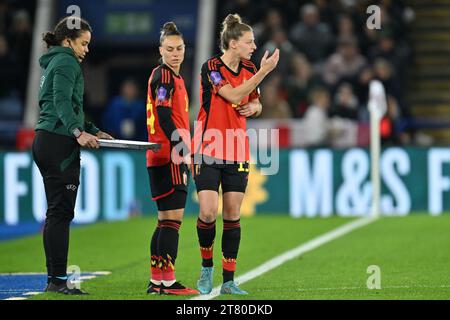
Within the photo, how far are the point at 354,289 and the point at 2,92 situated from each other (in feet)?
47.1

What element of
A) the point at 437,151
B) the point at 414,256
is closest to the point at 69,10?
the point at 437,151

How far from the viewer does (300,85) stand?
70.5 feet

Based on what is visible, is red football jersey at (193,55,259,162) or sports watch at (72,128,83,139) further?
red football jersey at (193,55,259,162)

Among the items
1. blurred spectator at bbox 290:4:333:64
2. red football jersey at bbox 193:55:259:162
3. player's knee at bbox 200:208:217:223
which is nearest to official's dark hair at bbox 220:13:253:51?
red football jersey at bbox 193:55:259:162

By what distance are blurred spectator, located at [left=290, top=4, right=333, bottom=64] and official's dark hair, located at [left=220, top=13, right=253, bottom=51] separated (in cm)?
1296

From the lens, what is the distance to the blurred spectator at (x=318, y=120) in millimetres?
19797

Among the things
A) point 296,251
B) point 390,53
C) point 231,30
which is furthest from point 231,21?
point 390,53

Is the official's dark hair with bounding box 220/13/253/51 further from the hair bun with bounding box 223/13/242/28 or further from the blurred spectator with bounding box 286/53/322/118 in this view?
the blurred spectator with bounding box 286/53/322/118

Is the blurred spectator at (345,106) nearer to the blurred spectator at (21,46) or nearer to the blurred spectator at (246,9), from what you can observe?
the blurred spectator at (246,9)

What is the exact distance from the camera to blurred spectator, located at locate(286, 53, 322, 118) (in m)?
21.3

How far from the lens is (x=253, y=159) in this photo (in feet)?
61.2

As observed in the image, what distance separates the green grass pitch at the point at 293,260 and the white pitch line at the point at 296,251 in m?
0.11

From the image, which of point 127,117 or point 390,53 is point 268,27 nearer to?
point 390,53

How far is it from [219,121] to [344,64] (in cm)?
1271
